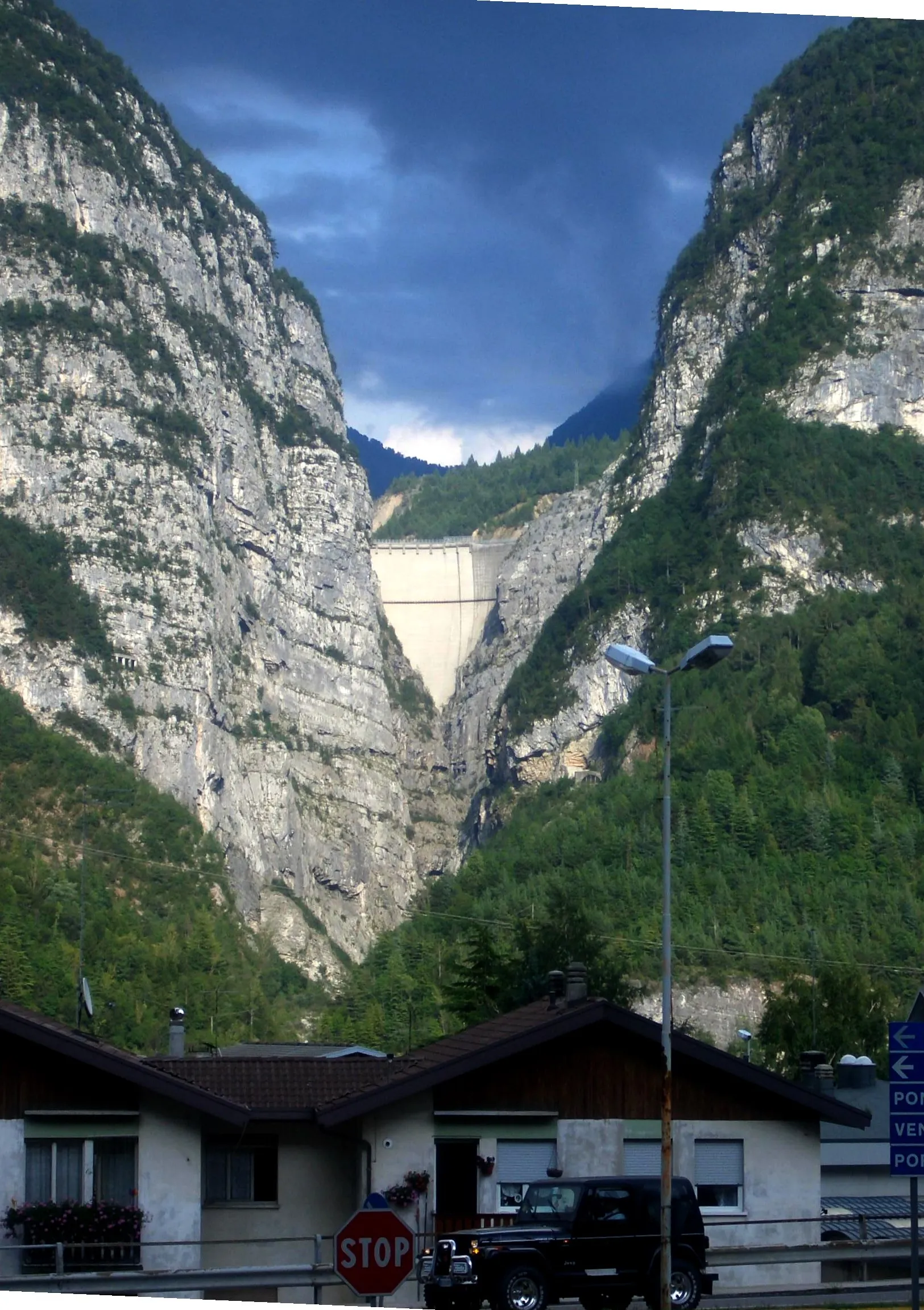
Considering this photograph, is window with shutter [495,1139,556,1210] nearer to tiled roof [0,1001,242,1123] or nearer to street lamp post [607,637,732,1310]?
tiled roof [0,1001,242,1123]

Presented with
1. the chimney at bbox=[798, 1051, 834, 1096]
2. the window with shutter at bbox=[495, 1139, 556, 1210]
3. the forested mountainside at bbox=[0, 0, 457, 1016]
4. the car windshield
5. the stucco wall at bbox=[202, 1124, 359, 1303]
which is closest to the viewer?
the car windshield

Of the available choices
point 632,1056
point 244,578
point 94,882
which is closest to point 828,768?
point 94,882

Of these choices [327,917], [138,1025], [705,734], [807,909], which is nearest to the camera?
[138,1025]

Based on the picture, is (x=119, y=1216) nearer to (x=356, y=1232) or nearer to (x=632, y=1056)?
(x=632, y=1056)

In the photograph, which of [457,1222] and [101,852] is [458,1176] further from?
[101,852]

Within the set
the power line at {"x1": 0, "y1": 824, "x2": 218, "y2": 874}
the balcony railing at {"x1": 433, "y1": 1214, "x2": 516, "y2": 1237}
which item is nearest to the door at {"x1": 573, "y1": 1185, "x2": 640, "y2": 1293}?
the balcony railing at {"x1": 433, "y1": 1214, "x2": 516, "y2": 1237}

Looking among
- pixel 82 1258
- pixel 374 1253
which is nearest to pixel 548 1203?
pixel 82 1258

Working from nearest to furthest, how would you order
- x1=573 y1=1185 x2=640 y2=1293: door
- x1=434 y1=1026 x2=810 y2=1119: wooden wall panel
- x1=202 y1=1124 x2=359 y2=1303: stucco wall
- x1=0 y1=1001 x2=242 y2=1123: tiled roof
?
x1=573 y1=1185 x2=640 y2=1293: door → x1=0 y1=1001 x2=242 y2=1123: tiled roof → x1=434 y1=1026 x2=810 y2=1119: wooden wall panel → x1=202 y1=1124 x2=359 y2=1303: stucco wall
